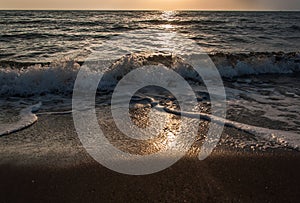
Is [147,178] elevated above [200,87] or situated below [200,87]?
above

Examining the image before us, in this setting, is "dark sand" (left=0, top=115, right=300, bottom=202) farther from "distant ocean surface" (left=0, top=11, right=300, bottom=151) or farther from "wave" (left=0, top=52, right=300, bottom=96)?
"wave" (left=0, top=52, right=300, bottom=96)

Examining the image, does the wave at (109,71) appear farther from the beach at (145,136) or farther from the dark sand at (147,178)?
the dark sand at (147,178)

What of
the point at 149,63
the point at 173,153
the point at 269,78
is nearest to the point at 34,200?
the point at 173,153

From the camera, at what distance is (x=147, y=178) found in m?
2.60

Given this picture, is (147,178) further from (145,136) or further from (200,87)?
(200,87)

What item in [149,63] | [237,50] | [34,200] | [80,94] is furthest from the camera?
[237,50]

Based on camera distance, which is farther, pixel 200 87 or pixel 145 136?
pixel 200 87

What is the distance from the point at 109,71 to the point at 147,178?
16.4ft

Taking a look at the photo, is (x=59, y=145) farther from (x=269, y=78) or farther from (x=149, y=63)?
(x=269, y=78)

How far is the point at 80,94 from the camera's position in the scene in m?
5.73

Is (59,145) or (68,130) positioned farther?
(68,130)

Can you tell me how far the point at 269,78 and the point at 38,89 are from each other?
626 centimetres

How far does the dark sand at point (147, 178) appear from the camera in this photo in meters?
2.31

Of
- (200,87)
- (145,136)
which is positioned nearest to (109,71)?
(200,87)
